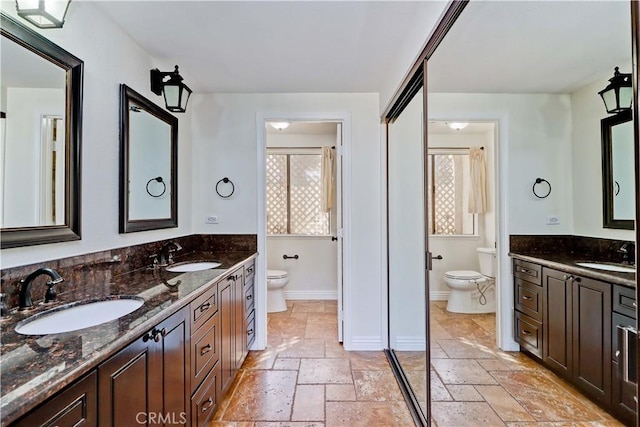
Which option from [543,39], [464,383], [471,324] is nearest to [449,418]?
[464,383]

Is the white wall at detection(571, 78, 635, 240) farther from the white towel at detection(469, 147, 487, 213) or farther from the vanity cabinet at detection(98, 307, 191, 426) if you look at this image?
the vanity cabinet at detection(98, 307, 191, 426)

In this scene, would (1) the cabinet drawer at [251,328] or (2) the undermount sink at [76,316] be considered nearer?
(2) the undermount sink at [76,316]

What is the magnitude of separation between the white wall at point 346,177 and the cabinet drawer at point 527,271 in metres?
1.86

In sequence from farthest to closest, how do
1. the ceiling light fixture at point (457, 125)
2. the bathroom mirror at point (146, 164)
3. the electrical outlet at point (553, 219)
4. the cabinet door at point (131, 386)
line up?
the bathroom mirror at point (146, 164) → the ceiling light fixture at point (457, 125) → the cabinet door at point (131, 386) → the electrical outlet at point (553, 219)

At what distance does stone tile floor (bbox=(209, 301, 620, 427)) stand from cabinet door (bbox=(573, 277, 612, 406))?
46 mm

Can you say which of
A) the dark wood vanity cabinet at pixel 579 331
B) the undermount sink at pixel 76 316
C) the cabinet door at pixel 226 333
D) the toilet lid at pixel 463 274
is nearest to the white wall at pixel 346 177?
the cabinet door at pixel 226 333

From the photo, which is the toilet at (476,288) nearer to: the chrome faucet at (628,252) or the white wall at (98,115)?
the chrome faucet at (628,252)

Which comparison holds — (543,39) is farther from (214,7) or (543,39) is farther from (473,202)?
(214,7)

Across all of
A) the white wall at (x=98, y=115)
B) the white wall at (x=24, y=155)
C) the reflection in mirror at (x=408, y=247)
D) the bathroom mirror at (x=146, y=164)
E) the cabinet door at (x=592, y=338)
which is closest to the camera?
the cabinet door at (x=592, y=338)

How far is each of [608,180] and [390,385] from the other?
217 centimetres

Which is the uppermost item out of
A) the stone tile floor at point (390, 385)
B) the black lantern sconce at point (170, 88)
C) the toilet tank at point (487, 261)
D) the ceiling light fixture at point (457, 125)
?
the black lantern sconce at point (170, 88)

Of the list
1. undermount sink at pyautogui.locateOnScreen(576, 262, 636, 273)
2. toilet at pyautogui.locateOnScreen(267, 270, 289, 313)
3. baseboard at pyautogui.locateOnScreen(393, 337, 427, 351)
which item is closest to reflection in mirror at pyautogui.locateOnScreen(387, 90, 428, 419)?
baseboard at pyautogui.locateOnScreen(393, 337, 427, 351)

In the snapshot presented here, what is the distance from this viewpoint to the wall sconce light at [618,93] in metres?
0.59

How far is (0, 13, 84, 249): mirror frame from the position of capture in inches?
53.6
